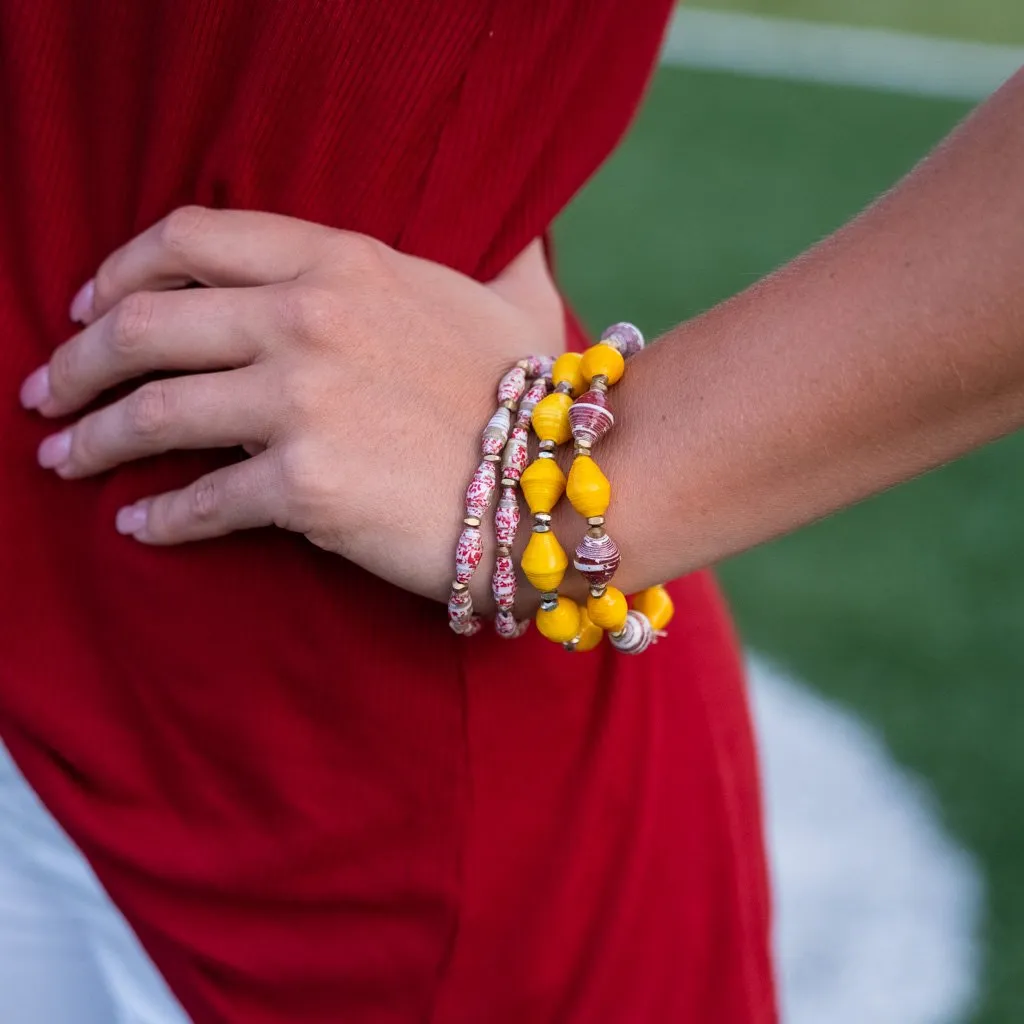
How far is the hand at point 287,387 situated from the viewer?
26.0 inches

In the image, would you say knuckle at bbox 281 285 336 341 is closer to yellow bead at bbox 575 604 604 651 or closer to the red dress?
the red dress

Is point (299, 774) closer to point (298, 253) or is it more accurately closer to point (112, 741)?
point (112, 741)

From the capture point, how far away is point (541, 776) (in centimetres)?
75

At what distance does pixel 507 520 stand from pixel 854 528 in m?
2.26

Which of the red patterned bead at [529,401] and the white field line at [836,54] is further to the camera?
the white field line at [836,54]

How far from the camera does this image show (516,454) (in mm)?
671

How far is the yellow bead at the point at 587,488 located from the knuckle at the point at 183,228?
0.80 feet

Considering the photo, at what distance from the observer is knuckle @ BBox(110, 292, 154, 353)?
2.22 ft

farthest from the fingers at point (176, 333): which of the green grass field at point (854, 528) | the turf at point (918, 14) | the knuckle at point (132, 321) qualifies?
the turf at point (918, 14)

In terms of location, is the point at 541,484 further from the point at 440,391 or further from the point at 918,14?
the point at 918,14

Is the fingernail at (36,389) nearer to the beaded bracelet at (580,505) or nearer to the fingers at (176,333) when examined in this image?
the fingers at (176,333)

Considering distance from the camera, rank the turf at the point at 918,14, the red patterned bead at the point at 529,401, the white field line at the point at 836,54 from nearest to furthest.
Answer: the red patterned bead at the point at 529,401 → the white field line at the point at 836,54 → the turf at the point at 918,14

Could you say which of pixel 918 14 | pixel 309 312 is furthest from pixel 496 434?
pixel 918 14

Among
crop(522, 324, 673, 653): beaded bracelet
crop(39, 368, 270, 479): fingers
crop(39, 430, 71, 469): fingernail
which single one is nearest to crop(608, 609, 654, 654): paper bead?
crop(522, 324, 673, 653): beaded bracelet
